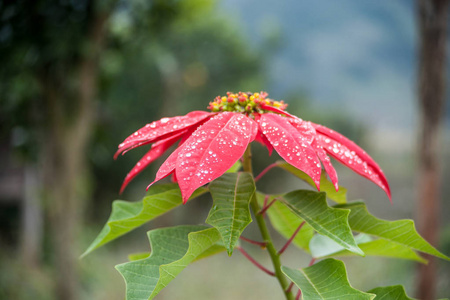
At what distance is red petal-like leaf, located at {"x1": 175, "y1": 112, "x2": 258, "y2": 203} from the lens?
355 mm

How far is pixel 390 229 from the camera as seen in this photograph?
466mm

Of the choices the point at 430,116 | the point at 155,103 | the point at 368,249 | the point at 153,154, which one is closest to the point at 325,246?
the point at 368,249

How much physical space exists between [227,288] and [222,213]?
441 cm

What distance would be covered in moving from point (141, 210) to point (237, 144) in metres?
0.16

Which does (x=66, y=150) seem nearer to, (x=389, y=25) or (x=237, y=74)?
(x=237, y=74)

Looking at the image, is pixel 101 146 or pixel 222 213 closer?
pixel 222 213

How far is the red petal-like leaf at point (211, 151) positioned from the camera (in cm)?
36

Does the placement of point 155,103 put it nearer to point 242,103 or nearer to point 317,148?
point 242,103

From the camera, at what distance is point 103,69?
10.2 feet

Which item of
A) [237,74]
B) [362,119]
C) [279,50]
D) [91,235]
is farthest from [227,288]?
[279,50]

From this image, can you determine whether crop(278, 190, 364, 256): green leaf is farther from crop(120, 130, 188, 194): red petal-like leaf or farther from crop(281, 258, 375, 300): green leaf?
crop(120, 130, 188, 194): red petal-like leaf

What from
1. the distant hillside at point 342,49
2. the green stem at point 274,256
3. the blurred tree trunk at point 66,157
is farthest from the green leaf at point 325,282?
the distant hillside at point 342,49

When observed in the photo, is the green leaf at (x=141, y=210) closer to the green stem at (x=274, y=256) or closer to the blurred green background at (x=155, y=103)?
the green stem at (x=274, y=256)

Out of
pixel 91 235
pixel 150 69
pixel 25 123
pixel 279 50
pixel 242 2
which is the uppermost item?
pixel 242 2
